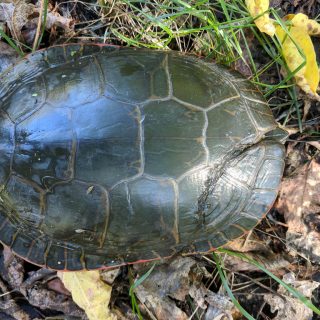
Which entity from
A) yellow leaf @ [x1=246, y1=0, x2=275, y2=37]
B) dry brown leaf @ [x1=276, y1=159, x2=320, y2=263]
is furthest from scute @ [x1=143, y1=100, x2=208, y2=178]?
dry brown leaf @ [x1=276, y1=159, x2=320, y2=263]

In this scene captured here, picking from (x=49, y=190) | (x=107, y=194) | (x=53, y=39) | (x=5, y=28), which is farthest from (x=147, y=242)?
(x=5, y=28)

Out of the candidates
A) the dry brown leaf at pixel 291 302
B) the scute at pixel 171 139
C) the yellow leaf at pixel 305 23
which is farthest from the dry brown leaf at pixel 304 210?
the scute at pixel 171 139

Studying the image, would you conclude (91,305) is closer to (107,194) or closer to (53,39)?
(107,194)

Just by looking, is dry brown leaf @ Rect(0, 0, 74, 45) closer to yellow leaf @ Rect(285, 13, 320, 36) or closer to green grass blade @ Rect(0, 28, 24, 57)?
green grass blade @ Rect(0, 28, 24, 57)

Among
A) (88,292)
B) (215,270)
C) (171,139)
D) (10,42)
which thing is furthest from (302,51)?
(88,292)

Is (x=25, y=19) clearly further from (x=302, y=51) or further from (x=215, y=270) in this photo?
(x=215, y=270)

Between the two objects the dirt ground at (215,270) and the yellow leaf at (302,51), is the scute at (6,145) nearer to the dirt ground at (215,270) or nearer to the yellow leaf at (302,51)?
the dirt ground at (215,270)
